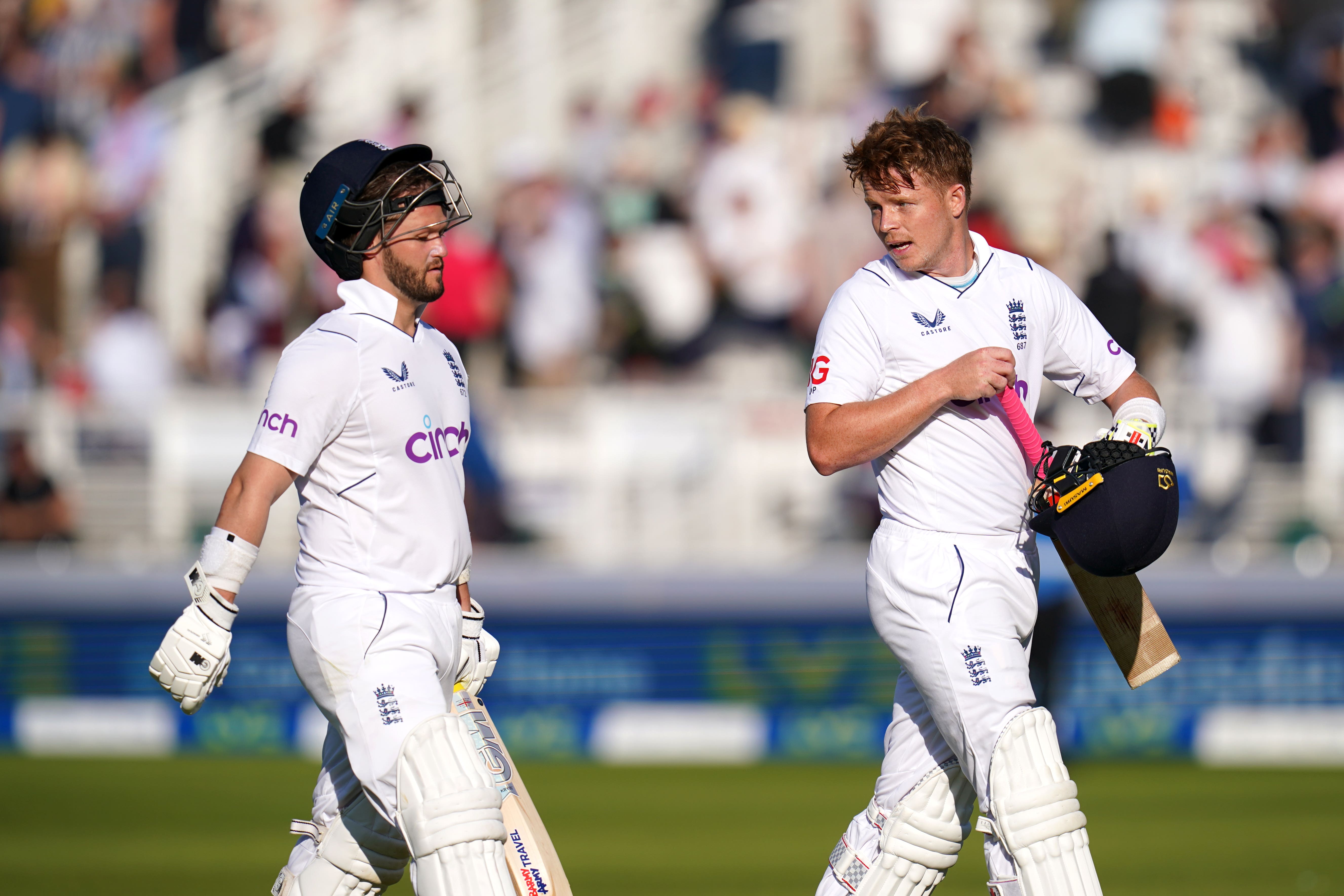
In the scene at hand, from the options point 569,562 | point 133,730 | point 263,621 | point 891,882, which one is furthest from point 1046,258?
point 891,882

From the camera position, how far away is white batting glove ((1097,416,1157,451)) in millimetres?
4691

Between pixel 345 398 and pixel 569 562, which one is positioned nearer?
pixel 345 398

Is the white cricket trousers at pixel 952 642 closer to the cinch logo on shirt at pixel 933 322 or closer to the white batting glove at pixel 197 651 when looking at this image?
the cinch logo on shirt at pixel 933 322

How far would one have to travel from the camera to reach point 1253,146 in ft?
44.6

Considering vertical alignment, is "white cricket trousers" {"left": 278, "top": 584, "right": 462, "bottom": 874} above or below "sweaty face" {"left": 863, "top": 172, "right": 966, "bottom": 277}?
below

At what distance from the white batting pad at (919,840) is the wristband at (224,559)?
193cm

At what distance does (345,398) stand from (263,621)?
19.7 ft

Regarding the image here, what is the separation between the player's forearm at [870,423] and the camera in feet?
14.8

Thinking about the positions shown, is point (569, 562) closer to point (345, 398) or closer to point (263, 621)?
point (263, 621)

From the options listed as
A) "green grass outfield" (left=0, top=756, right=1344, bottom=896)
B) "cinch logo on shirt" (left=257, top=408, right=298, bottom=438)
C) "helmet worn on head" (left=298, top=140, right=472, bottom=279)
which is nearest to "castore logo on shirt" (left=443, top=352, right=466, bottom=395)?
"helmet worn on head" (left=298, top=140, right=472, bottom=279)

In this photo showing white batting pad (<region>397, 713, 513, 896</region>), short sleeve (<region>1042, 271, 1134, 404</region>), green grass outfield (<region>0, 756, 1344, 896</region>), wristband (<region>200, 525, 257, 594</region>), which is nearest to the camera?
white batting pad (<region>397, 713, 513, 896</region>)

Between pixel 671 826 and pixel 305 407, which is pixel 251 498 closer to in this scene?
pixel 305 407

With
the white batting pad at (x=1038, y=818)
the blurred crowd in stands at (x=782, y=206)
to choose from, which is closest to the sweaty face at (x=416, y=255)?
the white batting pad at (x=1038, y=818)

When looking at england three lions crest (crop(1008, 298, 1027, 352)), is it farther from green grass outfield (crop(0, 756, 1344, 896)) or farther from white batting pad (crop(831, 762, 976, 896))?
green grass outfield (crop(0, 756, 1344, 896))
